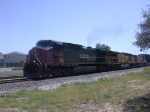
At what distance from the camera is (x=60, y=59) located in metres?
24.8

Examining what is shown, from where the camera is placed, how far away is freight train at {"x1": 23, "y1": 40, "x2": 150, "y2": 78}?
73.6 ft

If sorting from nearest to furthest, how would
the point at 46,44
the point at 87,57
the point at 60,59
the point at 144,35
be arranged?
the point at 144,35, the point at 46,44, the point at 60,59, the point at 87,57

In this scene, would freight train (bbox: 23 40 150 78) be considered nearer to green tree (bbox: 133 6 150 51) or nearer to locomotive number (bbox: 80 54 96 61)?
locomotive number (bbox: 80 54 96 61)

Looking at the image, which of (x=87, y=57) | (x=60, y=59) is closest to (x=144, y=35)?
(x=60, y=59)

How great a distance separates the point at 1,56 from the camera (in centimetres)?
12088

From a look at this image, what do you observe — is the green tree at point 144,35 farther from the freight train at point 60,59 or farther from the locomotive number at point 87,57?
the locomotive number at point 87,57

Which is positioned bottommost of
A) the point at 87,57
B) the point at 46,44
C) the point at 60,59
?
the point at 60,59

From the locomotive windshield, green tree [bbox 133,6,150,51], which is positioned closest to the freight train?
the locomotive windshield

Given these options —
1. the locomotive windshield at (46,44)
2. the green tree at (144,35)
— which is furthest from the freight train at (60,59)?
the green tree at (144,35)

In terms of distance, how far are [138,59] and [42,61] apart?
3979 cm

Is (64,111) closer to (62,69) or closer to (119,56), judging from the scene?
(62,69)

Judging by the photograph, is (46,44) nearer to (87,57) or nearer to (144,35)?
(87,57)

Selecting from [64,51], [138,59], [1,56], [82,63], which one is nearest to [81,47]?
[82,63]

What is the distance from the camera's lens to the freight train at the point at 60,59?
22422mm
